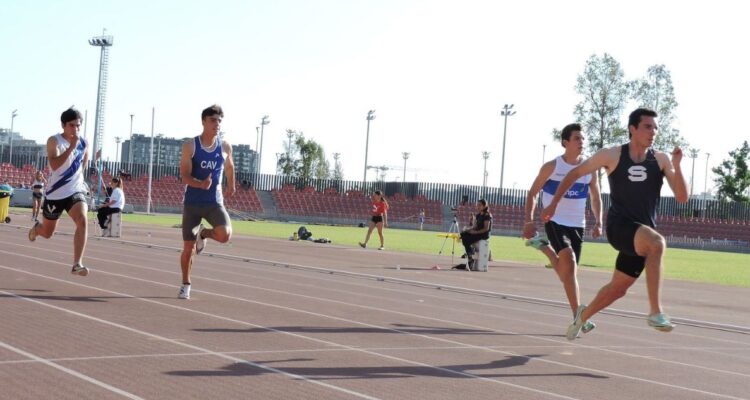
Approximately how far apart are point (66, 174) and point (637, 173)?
671 cm

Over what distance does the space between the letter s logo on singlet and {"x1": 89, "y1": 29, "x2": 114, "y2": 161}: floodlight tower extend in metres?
63.5

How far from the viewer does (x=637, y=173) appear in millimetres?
8312

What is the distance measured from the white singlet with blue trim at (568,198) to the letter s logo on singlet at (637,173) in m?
2.27

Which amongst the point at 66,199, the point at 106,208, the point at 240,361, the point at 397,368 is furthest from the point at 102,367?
the point at 106,208

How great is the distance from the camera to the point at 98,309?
10164 mm

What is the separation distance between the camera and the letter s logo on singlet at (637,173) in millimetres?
8312

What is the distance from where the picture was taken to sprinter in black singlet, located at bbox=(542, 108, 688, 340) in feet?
26.7

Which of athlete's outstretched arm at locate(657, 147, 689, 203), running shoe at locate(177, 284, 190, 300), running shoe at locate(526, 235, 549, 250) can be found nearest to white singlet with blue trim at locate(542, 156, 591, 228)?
running shoe at locate(526, 235, 549, 250)

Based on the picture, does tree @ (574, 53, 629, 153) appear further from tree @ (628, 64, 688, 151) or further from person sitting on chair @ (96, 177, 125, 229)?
person sitting on chair @ (96, 177, 125, 229)

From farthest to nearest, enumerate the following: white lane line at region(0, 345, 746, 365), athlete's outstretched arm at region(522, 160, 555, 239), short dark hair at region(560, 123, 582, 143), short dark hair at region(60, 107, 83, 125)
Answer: short dark hair at region(60, 107, 83, 125) < short dark hair at region(560, 123, 582, 143) < athlete's outstretched arm at region(522, 160, 555, 239) < white lane line at region(0, 345, 746, 365)

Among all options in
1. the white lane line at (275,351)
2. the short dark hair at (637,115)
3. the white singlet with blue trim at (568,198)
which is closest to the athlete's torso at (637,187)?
the short dark hair at (637,115)

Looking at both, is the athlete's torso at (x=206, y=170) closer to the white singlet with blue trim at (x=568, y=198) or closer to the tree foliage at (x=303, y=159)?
the white singlet with blue trim at (x=568, y=198)

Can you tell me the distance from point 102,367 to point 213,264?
39.6 ft

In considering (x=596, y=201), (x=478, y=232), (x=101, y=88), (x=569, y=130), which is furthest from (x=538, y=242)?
(x=101, y=88)
